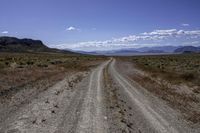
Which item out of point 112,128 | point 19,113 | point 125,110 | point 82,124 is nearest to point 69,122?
point 82,124

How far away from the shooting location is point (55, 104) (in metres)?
13.8

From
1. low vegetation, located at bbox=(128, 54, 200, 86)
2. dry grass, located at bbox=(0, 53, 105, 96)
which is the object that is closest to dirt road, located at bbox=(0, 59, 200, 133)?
dry grass, located at bbox=(0, 53, 105, 96)

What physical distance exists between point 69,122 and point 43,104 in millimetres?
3788

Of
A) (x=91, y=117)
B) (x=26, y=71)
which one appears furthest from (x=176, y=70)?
(x=91, y=117)

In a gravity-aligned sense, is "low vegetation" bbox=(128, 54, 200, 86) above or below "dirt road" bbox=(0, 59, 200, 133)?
below

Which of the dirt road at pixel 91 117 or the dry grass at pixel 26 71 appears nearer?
the dirt road at pixel 91 117

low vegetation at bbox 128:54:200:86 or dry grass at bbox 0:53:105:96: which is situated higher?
dry grass at bbox 0:53:105:96

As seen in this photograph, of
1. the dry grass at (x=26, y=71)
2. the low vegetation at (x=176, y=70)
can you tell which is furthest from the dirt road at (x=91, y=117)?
the low vegetation at (x=176, y=70)

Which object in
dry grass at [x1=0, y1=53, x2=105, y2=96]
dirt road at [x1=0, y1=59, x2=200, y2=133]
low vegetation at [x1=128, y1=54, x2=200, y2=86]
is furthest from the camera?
low vegetation at [x1=128, y1=54, x2=200, y2=86]

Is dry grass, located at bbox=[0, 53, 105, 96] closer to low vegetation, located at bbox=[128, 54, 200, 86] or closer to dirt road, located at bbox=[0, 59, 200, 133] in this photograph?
dirt road, located at bbox=[0, 59, 200, 133]

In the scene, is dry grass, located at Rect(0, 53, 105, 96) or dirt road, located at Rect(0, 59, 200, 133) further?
dry grass, located at Rect(0, 53, 105, 96)

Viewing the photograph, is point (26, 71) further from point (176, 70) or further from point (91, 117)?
point (176, 70)

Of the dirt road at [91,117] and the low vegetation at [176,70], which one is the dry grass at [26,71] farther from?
the low vegetation at [176,70]

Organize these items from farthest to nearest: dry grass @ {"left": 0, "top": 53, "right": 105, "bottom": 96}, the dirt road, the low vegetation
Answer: the low vegetation, dry grass @ {"left": 0, "top": 53, "right": 105, "bottom": 96}, the dirt road
